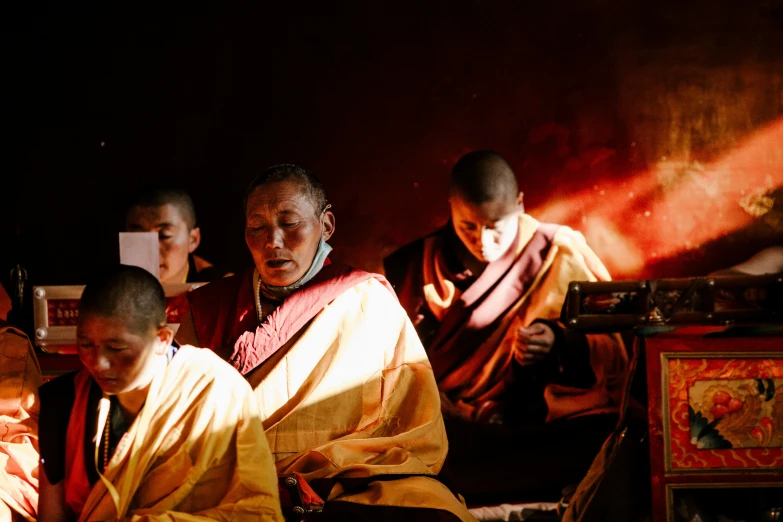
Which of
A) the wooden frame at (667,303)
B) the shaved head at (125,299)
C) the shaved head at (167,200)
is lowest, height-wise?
the wooden frame at (667,303)

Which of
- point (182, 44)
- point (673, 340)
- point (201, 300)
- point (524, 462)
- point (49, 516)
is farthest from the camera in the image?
point (182, 44)

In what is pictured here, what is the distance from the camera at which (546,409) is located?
4.80 meters

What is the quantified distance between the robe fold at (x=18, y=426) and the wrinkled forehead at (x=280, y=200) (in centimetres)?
109

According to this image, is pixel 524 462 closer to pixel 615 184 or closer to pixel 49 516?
pixel 615 184

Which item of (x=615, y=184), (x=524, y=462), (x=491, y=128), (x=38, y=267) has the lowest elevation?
(x=524, y=462)

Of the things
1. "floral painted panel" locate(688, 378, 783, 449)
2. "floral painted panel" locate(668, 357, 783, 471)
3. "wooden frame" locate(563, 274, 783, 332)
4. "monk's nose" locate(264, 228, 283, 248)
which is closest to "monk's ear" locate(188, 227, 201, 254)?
"monk's nose" locate(264, 228, 283, 248)

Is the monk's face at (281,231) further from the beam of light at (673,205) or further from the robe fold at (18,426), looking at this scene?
the beam of light at (673,205)

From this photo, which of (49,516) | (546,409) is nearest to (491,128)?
(546,409)

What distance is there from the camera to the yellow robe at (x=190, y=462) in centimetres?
266

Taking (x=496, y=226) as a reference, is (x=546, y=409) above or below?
below

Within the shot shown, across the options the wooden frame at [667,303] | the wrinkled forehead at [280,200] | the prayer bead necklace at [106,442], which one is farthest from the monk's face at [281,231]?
the wooden frame at [667,303]

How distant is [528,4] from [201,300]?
8.32ft

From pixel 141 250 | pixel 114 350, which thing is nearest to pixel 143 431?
pixel 114 350

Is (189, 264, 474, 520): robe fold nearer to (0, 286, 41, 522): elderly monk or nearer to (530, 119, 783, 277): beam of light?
(0, 286, 41, 522): elderly monk
